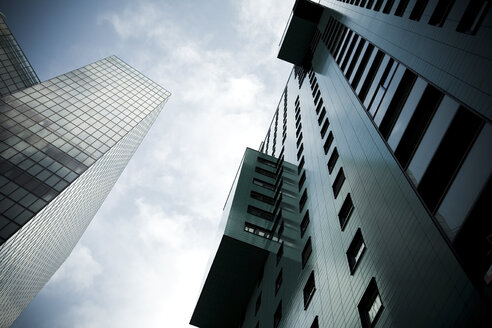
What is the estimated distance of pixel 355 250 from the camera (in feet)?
54.0

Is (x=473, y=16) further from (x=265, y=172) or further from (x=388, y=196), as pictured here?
(x=265, y=172)

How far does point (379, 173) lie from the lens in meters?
15.6

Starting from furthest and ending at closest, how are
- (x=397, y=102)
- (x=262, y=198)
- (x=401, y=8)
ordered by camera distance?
(x=262, y=198) < (x=401, y=8) < (x=397, y=102)

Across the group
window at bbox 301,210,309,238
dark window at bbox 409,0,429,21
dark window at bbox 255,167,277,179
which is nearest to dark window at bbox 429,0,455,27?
dark window at bbox 409,0,429,21

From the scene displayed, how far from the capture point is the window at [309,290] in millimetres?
19234

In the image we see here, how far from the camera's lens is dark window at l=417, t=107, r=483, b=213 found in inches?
389

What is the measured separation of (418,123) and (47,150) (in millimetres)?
44744

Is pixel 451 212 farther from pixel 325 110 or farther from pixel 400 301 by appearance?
pixel 325 110

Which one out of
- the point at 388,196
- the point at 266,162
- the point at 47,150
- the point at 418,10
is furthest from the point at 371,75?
the point at 47,150

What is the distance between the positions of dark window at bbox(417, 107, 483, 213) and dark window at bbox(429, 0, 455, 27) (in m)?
5.61

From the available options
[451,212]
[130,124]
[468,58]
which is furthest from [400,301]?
[130,124]

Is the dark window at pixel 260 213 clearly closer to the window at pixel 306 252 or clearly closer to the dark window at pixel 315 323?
the window at pixel 306 252

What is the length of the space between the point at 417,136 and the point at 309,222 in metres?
13.6

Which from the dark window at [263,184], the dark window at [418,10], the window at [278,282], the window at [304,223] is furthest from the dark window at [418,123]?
the dark window at [263,184]
